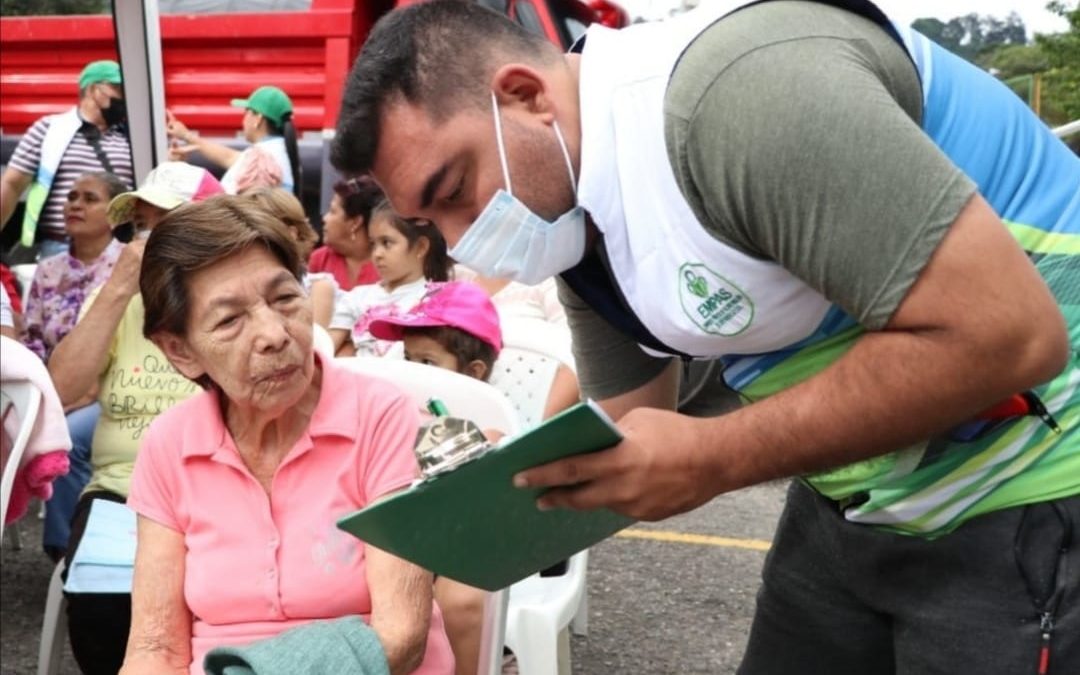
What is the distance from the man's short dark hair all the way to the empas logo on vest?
313mm

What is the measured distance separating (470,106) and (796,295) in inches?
16.2

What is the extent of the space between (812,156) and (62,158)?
5.75 meters

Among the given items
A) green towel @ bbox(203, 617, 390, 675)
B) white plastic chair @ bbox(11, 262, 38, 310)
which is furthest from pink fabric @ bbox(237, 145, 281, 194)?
green towel @ bbox(203, 617, 390, 675)

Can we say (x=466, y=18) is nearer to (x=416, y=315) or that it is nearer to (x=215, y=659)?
(x=215, y=659)

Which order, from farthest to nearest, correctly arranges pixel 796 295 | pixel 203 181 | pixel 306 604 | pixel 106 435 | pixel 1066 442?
pixel 203 181, pixel 106 435, pixel 306 604, pixel 1066 442, pixel 796 295

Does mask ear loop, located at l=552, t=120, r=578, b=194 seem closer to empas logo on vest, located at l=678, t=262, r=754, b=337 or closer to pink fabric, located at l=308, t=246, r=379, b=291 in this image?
empas logo on vest, located at l=678, t=262, r=754, b=337

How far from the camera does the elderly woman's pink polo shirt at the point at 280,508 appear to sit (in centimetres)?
240

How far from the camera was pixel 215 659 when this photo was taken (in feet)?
7.16

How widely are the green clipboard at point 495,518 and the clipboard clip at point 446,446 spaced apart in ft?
0.09

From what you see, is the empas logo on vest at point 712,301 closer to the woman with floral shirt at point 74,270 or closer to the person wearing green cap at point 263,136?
the woman with floral shirt at point 74,270

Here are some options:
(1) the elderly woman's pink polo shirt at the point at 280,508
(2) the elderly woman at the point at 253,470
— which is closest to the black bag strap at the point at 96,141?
(2) the elderly woman at the point at 253,470

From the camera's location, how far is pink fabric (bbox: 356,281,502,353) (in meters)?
3.56

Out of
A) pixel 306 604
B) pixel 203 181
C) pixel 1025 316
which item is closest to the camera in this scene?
pixel 1025 316

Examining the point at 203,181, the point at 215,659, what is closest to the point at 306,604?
the point at 215,659
